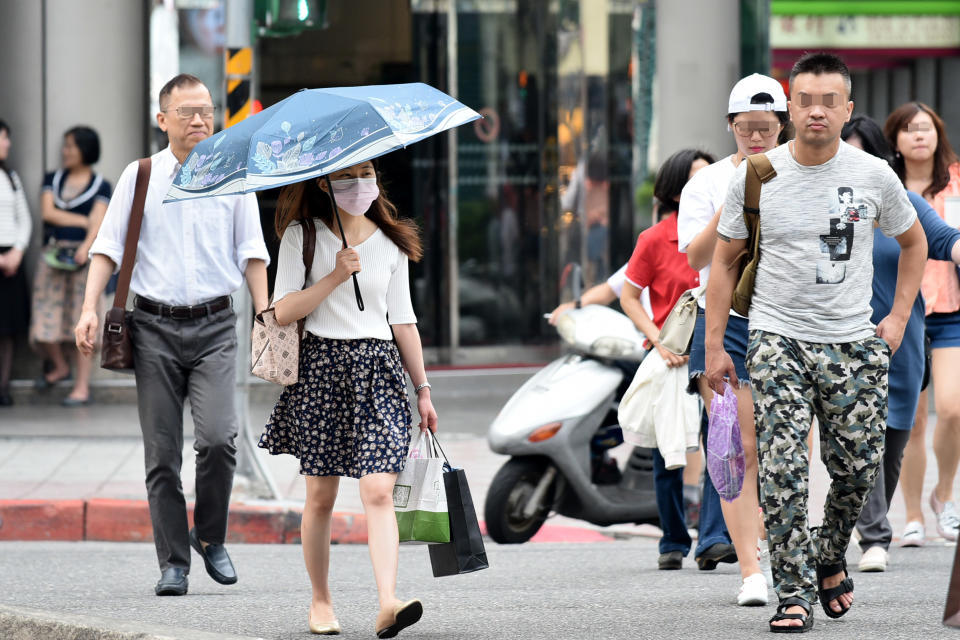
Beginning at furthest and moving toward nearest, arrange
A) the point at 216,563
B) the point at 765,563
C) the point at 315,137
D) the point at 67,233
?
1. the point at 67,233
2. the point at 765,563
3. the point at 216,563
4. the point at 315,137

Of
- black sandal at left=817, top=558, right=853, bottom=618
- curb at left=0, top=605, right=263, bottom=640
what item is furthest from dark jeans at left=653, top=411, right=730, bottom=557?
curb at left=0, top=605, right=263, bottom=640

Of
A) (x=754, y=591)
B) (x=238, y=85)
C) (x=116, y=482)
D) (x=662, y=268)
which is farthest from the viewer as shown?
(x=116, y=482)

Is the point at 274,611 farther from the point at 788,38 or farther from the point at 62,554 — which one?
the point at 788,38

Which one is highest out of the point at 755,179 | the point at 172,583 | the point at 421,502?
the point at 755,179

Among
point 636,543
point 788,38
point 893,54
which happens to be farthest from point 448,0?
point 636,543

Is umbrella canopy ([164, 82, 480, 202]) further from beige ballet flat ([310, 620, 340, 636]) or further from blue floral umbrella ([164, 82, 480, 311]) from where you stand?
beige ballet flat ([310, 620, 340, 636])

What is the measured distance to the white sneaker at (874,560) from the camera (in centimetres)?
640

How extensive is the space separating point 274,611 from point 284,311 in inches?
49.8

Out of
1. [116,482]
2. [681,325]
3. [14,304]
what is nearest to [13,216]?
[14,304]

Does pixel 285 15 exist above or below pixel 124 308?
above

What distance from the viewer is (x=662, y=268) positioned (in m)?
6.52

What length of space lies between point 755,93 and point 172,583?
2.79m

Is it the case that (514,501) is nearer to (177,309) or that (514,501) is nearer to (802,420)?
(177,309)

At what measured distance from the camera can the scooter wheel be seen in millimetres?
7215
